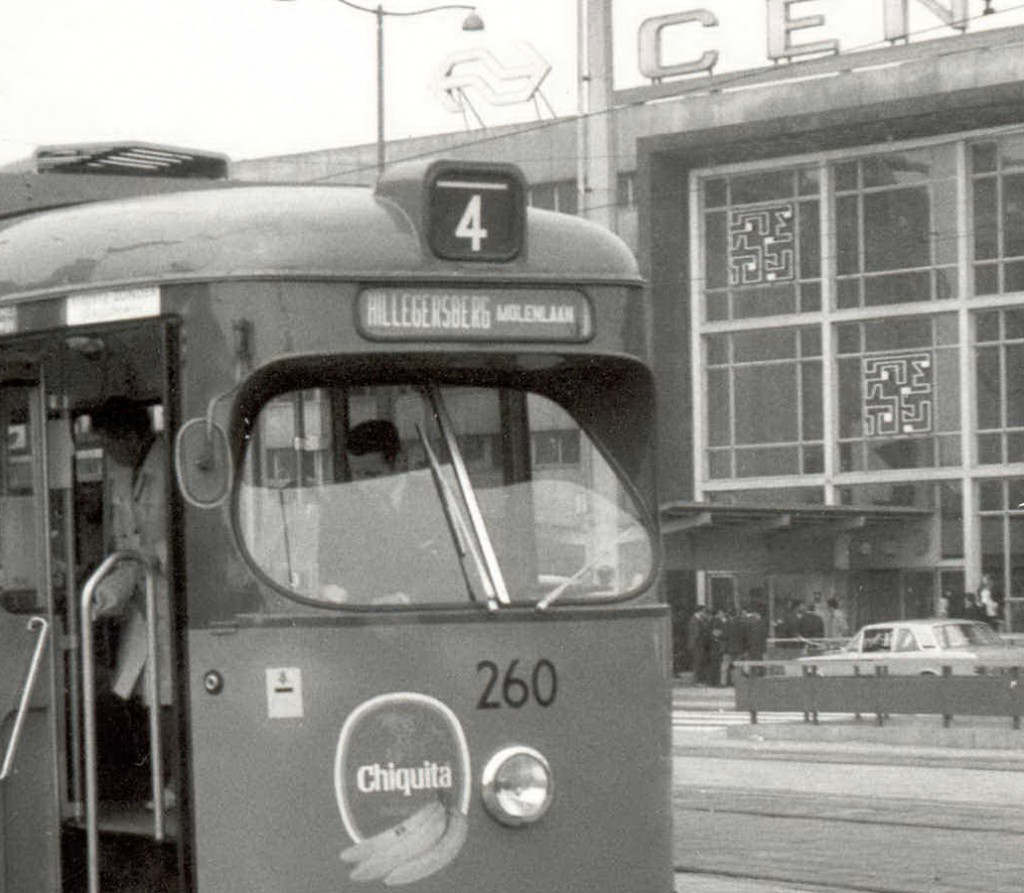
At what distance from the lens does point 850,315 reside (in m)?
46.8

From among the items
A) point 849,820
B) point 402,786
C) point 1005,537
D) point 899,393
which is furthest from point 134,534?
point 899,393

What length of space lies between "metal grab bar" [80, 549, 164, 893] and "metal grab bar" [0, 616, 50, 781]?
0.51 feet

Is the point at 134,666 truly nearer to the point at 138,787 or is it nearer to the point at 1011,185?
the point at 138,787

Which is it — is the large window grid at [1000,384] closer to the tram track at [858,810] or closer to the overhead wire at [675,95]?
the overhead wire at [675,95]

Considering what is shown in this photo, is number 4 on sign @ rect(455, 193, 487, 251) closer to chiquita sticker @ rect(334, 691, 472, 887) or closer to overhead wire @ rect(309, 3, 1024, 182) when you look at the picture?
chiquita sticker @ rect(334, 691, 472, 887)

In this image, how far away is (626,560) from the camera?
283 inches

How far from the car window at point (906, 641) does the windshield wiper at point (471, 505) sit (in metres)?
28.4

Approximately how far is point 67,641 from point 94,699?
7.0 inches

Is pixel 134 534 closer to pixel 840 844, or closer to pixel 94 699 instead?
pixel 94 699

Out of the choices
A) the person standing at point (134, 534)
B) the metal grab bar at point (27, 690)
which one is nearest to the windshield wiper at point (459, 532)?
the person standing at point (134, 534)

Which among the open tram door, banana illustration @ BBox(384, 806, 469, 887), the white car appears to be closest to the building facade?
the white car

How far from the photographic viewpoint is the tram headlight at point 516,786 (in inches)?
269

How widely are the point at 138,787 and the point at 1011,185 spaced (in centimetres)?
3932

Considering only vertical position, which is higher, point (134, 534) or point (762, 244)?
point (762, 244)
